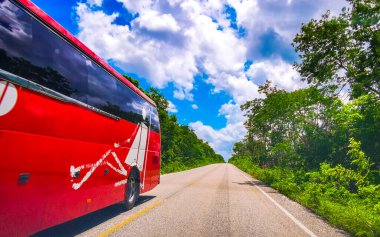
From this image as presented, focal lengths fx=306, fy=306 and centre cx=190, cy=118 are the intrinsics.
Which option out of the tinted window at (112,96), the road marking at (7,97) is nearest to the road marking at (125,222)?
the tinted window at (112,96)

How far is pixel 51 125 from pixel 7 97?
3.48 feet

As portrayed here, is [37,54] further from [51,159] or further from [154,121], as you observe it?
[154,121]

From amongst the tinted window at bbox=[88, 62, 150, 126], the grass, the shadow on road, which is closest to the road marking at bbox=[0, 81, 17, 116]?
the tinted window at bbox=[88, 62, 150, 126]

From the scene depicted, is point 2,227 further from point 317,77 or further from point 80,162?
point 317,77

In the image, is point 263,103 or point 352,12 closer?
point 352,12

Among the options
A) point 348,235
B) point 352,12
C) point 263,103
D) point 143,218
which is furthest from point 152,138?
point 263,103

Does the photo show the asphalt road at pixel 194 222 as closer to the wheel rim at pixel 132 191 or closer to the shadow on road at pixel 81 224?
the shadow on road at pixel 81 224

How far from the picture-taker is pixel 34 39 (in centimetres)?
436

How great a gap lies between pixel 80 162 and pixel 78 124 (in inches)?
27.9

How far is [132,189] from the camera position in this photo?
30.6 ft

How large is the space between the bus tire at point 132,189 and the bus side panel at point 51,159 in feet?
5.90

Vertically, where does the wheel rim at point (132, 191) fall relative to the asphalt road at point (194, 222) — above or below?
above

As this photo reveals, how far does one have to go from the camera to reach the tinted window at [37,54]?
12.4 feet

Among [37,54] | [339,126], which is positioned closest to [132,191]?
[37,54]
